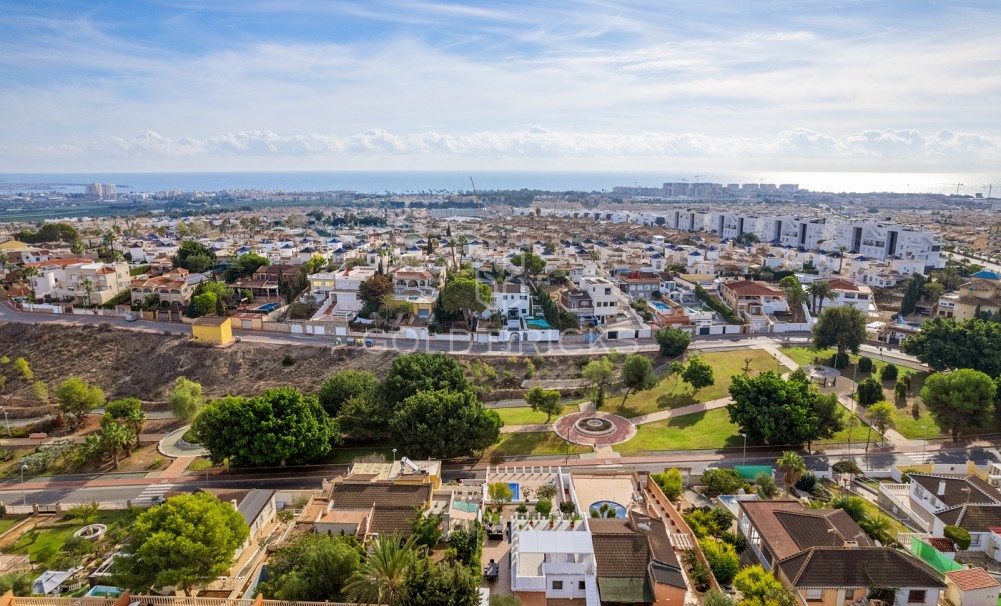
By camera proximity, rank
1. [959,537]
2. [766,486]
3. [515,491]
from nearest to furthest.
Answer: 1. [959,537]
2. [515,491]
3. [766,486]

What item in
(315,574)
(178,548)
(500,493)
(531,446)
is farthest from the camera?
(531,446)

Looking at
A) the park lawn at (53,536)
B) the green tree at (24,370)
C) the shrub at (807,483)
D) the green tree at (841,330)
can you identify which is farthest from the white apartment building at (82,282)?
the green tree at (841,330)

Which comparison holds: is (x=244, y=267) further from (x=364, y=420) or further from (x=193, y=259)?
(x=364, y=420)

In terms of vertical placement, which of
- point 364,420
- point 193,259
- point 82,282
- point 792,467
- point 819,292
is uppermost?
point 193,259

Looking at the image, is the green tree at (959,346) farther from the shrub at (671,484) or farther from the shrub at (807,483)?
the shrub at (671,484)

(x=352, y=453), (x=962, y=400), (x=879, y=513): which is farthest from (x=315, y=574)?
(x=962, y=400)

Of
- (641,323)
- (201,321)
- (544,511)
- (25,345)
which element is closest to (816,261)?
(641,323)

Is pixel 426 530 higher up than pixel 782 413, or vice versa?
pixel 782 413
